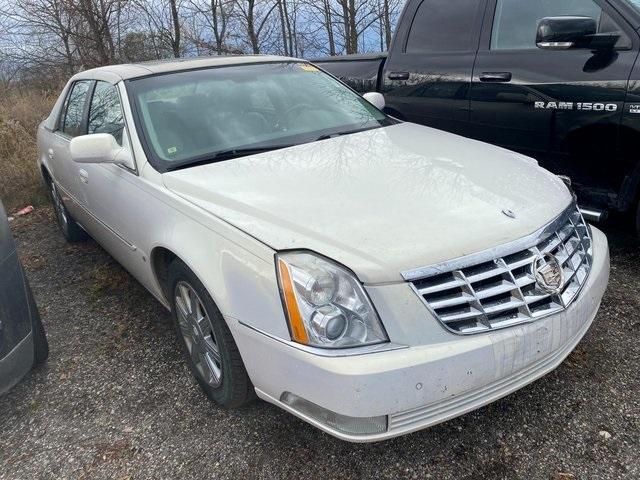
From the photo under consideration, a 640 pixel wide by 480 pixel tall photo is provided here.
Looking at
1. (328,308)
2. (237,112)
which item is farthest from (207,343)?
(237,112)

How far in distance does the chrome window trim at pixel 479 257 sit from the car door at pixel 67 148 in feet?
9.09

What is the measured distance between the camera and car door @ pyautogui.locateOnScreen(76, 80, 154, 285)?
275 cm

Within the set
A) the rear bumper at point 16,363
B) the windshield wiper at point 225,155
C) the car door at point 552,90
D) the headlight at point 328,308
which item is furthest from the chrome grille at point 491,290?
the rear bumper at point 16,363

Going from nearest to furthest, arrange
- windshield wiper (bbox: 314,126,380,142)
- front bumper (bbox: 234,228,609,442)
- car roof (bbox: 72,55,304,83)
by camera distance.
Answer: front bumper (bbox: 234,228,609,442)
windshield wiper (bbox: 314,126,380,142)
car roof (bbox: 72,55,304,83)

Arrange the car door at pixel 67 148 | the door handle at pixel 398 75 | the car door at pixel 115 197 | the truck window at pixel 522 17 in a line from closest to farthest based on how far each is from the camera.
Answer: the car door at pixel 115 197 < the truck window at pixel 522 17 < the car door at pixel 67 148 < the door handle at pixel 398 75

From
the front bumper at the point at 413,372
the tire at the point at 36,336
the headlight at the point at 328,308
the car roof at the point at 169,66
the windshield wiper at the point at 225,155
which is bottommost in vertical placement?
the tire at the point at 36,336

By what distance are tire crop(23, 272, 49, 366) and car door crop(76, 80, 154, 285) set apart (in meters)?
0.55

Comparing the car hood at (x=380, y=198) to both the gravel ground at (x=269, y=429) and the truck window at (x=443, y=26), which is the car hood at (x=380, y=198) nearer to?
the gravel ground at (x=269, y=429)

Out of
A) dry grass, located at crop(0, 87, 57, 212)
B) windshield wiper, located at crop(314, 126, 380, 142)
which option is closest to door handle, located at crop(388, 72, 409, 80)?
windshield wiper, located at crop(314, 126, 380, 142)

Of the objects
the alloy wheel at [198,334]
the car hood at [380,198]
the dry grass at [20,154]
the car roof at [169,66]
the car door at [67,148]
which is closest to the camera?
the car hood at [380,198]

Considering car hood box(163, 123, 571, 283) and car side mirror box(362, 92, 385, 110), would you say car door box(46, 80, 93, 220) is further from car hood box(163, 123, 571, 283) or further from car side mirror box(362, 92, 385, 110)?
car side mirror box(362, 92, 385, 110)

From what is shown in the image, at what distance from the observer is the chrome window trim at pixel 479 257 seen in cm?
177

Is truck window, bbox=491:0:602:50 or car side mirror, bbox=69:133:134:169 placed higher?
truck window, bbox=491:0:602:50

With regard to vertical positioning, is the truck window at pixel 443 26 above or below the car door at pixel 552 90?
above
